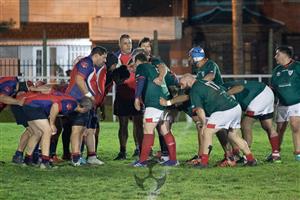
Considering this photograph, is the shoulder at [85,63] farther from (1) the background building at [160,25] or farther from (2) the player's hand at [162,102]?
(1) the background building at [160,25]

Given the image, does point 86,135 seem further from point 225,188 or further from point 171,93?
point 225,188

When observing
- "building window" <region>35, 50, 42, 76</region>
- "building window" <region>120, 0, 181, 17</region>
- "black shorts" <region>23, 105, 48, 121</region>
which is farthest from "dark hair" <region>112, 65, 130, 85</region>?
"building window" <region>120, 0, 181, 17</region>

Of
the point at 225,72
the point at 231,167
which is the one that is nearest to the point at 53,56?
the point at 225,72

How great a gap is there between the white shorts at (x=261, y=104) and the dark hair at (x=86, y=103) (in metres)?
2.34

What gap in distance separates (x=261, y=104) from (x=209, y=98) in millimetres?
1349

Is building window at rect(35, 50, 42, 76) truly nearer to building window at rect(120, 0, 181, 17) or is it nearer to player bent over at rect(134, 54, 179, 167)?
building window at rect(120, 0, 181, 17)

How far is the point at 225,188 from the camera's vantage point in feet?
39.0

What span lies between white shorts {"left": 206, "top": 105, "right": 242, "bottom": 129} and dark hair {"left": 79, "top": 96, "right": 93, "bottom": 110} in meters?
1.68

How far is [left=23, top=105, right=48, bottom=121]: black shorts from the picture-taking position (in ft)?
46.3

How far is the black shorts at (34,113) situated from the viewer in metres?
14.1

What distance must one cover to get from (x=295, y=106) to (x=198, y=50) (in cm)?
202

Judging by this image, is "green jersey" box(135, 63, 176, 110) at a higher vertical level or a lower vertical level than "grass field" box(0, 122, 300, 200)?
higher

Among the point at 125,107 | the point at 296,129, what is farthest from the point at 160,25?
the point at 296,129

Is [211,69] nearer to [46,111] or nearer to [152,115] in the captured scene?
[152,115]
